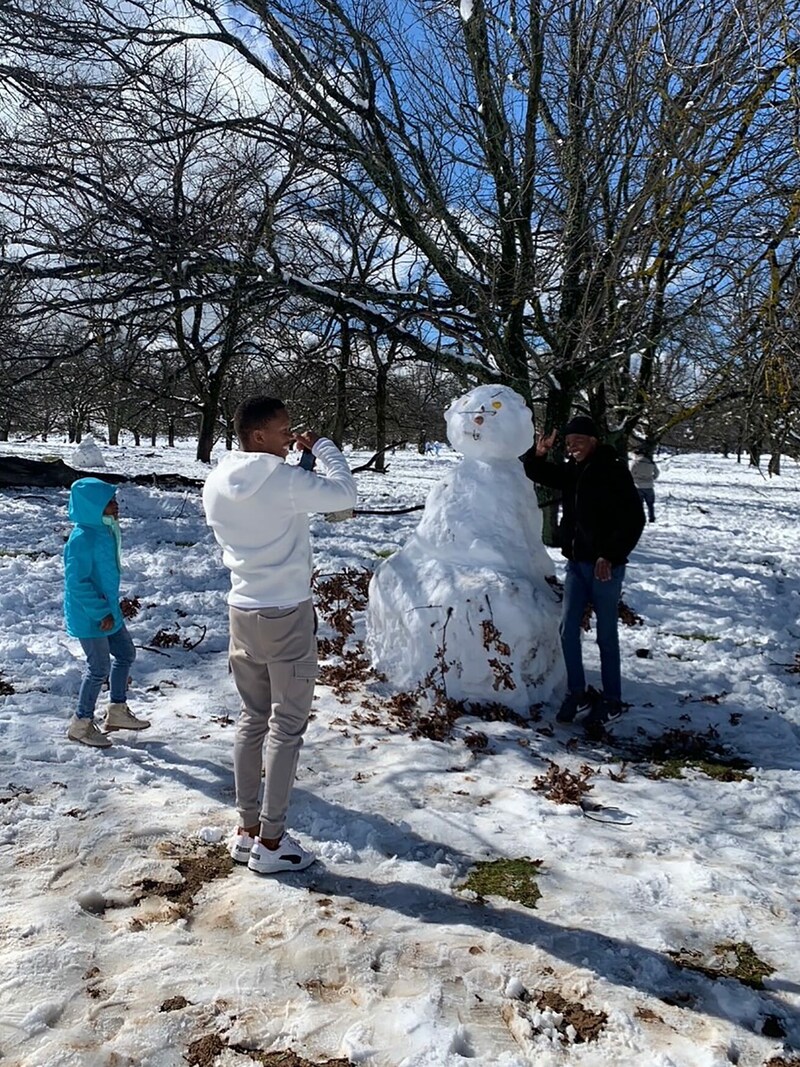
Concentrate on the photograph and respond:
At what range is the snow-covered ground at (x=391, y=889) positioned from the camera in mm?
2215

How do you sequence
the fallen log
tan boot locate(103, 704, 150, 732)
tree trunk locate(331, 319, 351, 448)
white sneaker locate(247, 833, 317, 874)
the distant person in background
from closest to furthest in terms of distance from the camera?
white sneaker locate(247, 833, 317, 874), tan boot locate(103, 704, 150, 732), tree trunk locate(331, 319, 351, 448), the fallen log, the distant person in background

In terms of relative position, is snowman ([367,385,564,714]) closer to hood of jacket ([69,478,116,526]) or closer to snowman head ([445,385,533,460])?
snowman head ([445,385,533,460])

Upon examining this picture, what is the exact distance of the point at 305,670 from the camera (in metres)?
3.10

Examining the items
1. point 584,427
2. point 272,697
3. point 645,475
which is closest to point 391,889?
point 272,697

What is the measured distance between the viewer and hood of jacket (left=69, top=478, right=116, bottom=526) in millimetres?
4219

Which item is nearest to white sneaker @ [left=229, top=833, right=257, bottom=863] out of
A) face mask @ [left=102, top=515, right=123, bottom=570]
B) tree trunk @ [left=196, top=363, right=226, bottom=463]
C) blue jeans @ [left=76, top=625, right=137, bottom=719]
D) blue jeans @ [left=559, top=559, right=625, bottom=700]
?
blue jeans @ [left=76, top=625, right=137, bottom=719]

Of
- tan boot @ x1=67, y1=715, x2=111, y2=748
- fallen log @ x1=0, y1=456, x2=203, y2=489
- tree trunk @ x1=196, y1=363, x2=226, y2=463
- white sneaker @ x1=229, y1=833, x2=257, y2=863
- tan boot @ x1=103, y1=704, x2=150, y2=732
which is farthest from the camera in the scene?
tree trunk @ x1=196, y1=363, x2=226, y2=463

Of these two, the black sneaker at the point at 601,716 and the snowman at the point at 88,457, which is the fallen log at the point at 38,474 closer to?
the snowman at the point at 88,457

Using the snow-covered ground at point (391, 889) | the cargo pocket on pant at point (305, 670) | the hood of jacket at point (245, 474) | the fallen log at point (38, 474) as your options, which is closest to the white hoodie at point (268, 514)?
the hood of jacket at point (245, 474)

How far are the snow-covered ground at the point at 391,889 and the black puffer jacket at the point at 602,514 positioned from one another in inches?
45.7

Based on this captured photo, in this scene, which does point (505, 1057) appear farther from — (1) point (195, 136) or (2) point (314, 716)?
(1) point (195, 136)

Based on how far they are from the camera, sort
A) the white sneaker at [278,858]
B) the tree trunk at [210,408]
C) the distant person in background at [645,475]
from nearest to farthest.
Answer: the white sneaker at [278,858] → the distant person in background at [645,475] → the tree trunk at [210,408]

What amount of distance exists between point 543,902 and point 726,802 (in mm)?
1486

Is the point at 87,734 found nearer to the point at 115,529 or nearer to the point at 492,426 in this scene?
the point at 115,529
